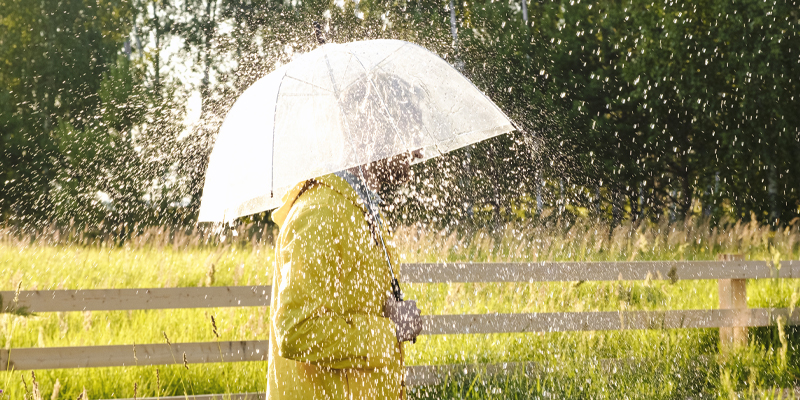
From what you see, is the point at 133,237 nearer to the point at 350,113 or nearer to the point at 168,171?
the point at 350,113

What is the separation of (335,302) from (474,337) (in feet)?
11.9

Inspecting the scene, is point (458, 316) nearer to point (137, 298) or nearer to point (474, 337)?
point (474, 337)

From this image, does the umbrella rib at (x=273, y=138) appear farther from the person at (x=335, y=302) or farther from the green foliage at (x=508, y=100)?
the green foliage at (x=508, y=100)

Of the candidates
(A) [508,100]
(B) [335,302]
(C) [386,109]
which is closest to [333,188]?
(B) [335,302]

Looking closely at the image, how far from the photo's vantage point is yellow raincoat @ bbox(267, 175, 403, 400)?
202 cm

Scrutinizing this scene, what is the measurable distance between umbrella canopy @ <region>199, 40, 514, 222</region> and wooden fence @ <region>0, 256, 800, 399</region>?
5.43 ft

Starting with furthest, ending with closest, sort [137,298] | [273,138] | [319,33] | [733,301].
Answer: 1. [733,301]
2. [137,298]
3. [319,33]
4. [273,138]

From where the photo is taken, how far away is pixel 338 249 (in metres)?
2.06

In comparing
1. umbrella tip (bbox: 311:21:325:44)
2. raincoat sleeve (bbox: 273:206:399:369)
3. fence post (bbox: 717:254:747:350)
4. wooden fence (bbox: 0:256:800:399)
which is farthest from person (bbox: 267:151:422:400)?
fence post (bbox: 717:254:747:350)

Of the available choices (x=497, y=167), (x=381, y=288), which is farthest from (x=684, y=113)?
(x=381, y=288)

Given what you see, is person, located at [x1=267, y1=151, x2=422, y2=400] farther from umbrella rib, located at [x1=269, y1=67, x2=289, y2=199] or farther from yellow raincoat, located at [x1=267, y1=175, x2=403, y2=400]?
umbrella rib, located at [x1=269, y1=67, x2=289, y2=199]

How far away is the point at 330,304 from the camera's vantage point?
6.81 ft

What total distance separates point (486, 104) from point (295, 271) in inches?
64.3

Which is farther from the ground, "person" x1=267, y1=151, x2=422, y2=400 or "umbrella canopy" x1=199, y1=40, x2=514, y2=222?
"umbrella canopy" x1=199, y1=40, x2=514, y2=222
